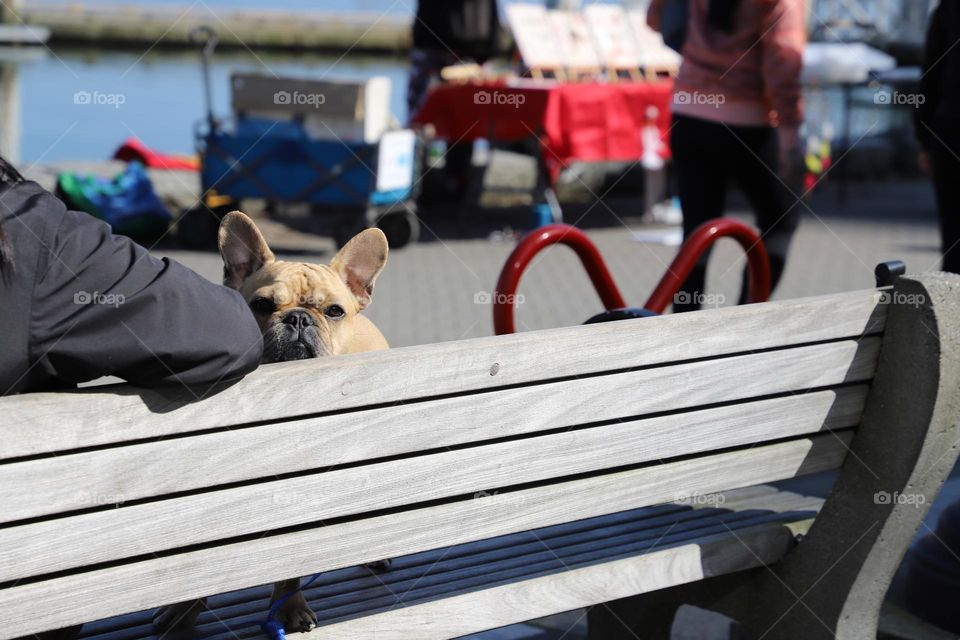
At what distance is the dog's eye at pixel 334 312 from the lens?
3.19 meters

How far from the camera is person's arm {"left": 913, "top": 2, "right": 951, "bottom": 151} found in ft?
17.4

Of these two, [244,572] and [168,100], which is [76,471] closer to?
[244,572]

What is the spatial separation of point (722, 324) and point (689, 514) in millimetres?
752

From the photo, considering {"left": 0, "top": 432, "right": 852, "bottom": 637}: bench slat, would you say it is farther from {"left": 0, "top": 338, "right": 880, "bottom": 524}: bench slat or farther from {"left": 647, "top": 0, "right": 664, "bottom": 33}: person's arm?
{"left": 647, "top": 0, "right": 664, "bottom": 33}: person's arm

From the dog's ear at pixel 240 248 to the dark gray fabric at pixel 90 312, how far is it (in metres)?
1.01

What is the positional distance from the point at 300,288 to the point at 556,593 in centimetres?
106

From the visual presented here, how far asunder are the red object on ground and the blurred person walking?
258 inches

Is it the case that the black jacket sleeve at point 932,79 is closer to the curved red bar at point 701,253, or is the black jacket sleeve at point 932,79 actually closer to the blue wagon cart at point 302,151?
the curved red bar at point 701,253

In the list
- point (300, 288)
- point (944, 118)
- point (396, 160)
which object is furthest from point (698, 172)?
point (396, 160)

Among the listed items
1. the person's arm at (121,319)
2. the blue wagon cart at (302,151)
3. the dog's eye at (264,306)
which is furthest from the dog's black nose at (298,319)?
the blue wagon cart at (302,151)

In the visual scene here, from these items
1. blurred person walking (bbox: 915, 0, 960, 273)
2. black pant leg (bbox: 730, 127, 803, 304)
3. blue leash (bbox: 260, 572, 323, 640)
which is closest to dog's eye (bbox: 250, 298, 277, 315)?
blue leash (bbox: 260, 572, 323, 640)

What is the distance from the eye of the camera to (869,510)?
2871 millimetres

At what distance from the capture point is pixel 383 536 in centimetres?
229

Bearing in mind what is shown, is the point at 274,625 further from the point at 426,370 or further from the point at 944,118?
the point at 944,118
